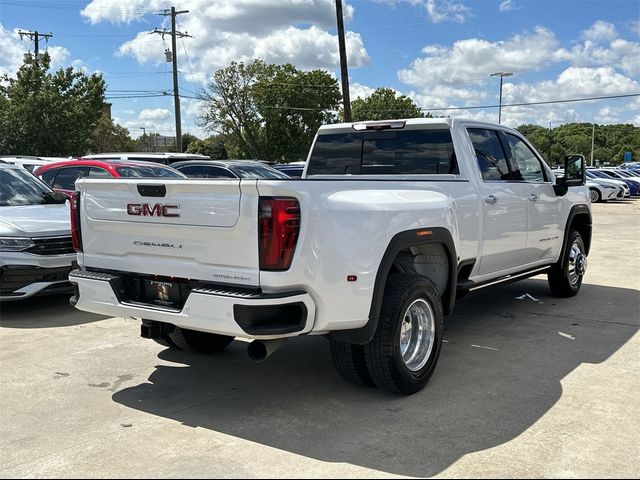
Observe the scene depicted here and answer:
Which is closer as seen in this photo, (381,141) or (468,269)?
(468,269)

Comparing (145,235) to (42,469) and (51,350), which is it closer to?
(42,469)

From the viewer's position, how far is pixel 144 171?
10.6 m

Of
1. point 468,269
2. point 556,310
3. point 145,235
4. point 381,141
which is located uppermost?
point 381,141

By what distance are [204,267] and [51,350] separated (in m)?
2.58

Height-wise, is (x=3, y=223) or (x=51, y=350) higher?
(x=3, y=223)

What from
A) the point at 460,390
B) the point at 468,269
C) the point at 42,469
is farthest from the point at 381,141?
the point at 42,469

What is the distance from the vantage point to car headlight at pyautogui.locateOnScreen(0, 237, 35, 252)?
6.57 metres

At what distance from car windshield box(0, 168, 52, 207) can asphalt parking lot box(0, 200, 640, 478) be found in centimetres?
187

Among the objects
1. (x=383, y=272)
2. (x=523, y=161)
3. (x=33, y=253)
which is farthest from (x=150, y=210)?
(x=523, y=161)

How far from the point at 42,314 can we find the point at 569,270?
6.32 metres

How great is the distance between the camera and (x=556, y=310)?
23.5ft

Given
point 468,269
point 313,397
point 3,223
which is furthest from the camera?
point 3,223

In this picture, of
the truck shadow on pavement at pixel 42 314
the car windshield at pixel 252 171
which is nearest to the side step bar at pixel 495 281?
the truck shadow on pavement at pixel 42 314

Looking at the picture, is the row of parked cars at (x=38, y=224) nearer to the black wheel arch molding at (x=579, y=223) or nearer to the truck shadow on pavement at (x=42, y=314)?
the truck shadow on pavement at (x=42, y=314)
